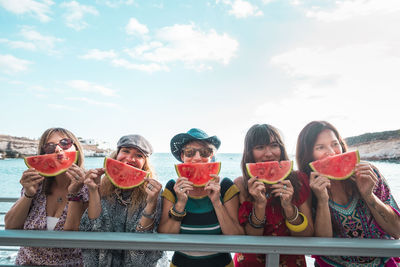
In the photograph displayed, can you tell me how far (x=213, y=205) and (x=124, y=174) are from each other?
1.01 meters

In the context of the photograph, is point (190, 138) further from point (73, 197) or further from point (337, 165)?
point (337, 165)

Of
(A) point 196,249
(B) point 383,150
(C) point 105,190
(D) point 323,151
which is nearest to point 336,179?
(D) point 323,151

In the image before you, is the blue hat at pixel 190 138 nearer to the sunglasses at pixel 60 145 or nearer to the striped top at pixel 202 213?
the striped top at pixel 202 213

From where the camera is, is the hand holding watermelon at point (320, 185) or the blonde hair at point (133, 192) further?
the blonde hair at point (133, 192)

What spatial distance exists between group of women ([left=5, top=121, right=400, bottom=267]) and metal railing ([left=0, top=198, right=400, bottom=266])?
0.54 m

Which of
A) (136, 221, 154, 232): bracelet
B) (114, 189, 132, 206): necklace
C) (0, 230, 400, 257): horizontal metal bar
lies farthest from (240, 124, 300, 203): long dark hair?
(114, 189, 132, 206): necklace

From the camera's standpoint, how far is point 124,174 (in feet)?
8.00

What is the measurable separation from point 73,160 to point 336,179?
9.40 feet

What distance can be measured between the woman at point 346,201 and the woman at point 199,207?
2.70 ft

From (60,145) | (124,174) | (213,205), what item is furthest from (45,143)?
(213,205)

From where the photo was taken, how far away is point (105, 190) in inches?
102

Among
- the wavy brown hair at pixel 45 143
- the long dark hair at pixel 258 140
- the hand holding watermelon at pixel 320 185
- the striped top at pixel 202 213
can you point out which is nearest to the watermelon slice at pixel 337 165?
the hand holding watermelon at pixel 320 185

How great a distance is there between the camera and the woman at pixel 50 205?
2258 mm

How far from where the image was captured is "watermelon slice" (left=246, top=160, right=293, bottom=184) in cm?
235
